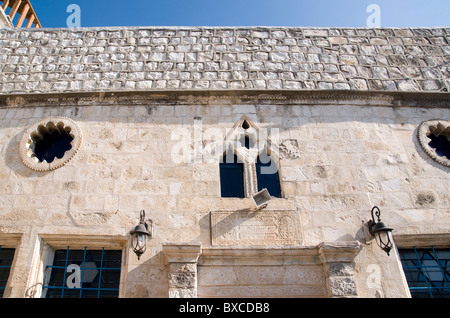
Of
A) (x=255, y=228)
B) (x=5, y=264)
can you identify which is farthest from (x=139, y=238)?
(x=5, y=264)

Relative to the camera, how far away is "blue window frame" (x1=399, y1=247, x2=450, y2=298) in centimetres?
428

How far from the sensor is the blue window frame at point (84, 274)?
163 inches

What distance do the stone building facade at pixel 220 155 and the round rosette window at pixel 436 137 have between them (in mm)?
26

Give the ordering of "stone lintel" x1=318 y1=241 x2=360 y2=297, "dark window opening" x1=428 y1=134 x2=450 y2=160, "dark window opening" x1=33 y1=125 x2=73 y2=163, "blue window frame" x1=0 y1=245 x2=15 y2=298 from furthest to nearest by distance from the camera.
A: "dark window opening" x1=428 y1=134 x2=450 y2=160, "dark window opening" x1=33 y1=125 x2=73 y2=163, "blue window frame" x1=0 y1=245 x2=15 y2=298, "stone lintel" x1=318 y1=241 x2=360 y2=297

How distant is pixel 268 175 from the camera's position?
4.88 m

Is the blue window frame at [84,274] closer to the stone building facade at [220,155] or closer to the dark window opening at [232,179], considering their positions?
the stone building facade at [220,155]

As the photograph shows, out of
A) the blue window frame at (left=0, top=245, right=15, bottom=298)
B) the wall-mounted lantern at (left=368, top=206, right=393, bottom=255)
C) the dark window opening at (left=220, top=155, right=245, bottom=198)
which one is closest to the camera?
the wall-mounted lantern at (left=368, top=206, right=393, bottom=255)

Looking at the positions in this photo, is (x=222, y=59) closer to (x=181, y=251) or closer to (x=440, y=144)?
(x=181, y=251)

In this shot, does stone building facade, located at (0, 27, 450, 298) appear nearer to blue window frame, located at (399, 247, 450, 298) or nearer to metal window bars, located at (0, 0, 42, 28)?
blue window frame, located at (399, 247, 450, 298)

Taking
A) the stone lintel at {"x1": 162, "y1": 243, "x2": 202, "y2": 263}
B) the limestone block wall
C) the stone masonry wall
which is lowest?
the stone lintel at {"x1": 162, "y1": 243, "x2": 202, "y2": 263}

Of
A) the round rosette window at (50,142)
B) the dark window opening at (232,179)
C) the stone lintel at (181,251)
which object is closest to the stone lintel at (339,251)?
the dark window opening at (232,179)

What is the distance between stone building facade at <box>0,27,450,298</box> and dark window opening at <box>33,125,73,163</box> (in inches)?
1.5

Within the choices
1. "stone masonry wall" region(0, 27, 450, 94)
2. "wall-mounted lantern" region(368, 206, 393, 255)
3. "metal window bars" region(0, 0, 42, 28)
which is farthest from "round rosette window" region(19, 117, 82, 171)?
"metal window bars" region(0, 0, 42, 28)
